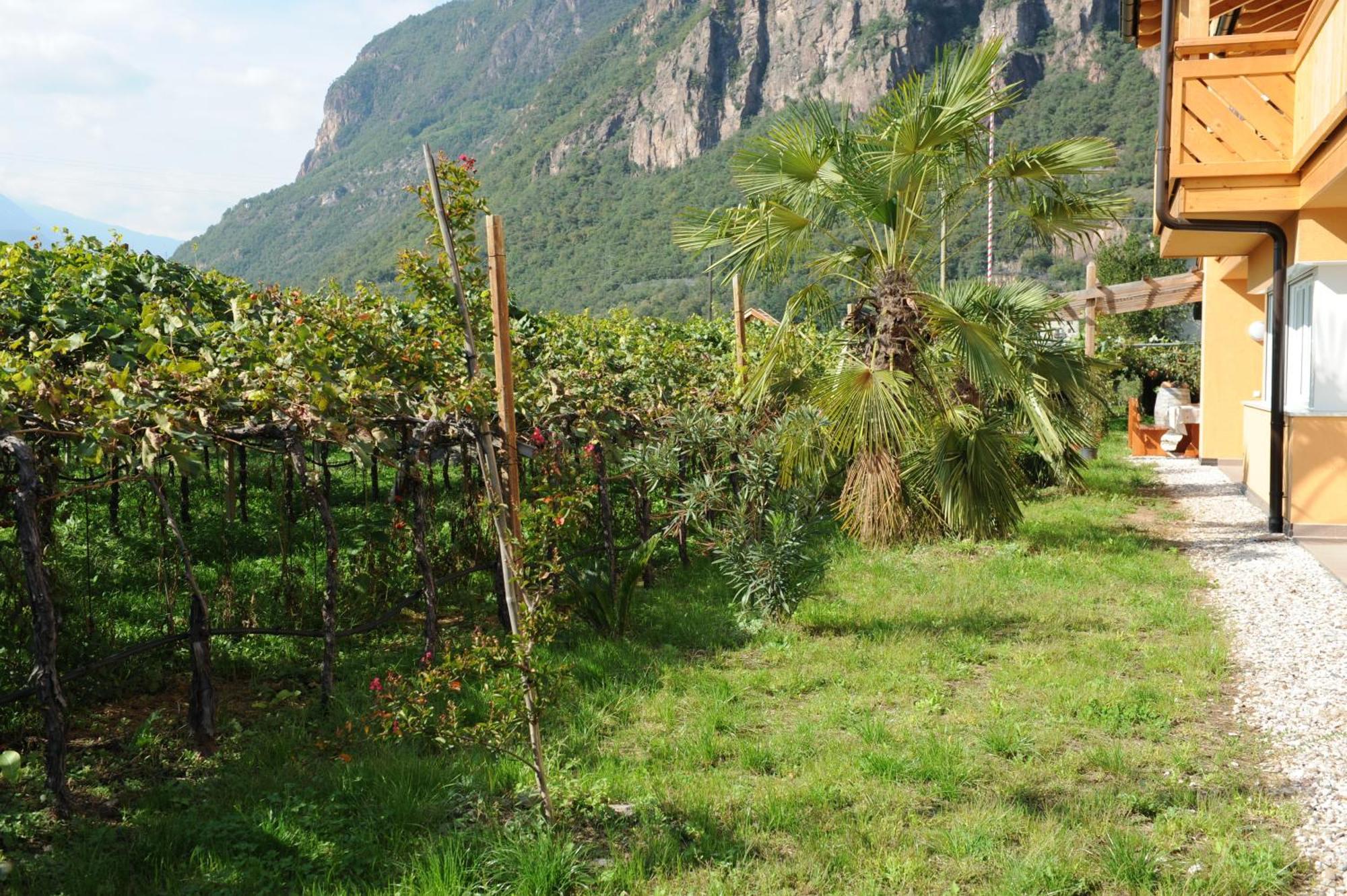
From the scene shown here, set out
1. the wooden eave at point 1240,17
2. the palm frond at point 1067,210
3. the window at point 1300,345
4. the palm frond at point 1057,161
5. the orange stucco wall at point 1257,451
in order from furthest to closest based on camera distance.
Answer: the wooden eave at point 1240,17 < the orange stucco wall at point 1257,451 < the palm frond at point 1067,210 < the window at point 1300,345 < the palm frond at point 1057,161

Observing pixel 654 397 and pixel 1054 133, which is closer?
pixel 654 397

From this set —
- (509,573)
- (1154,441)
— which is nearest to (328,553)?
(509,573)

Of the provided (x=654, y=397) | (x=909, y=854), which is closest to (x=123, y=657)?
(x=909, y=854)

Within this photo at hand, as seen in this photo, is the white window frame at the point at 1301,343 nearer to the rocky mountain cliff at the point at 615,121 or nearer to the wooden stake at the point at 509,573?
the wooden stake at the point at 509,573

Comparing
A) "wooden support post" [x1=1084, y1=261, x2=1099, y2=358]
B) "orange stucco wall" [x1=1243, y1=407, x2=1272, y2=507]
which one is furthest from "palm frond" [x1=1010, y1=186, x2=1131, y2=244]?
"wooden support post" [x1=1084, y1=261, x2=1099, y2=358]

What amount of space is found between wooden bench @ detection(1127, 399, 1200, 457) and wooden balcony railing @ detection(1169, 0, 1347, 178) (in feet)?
28.8

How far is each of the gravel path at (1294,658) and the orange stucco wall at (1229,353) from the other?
13.8 feet

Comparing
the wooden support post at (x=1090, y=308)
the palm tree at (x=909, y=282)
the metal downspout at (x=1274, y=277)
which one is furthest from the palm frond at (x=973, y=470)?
the wooden support post at (x=1090, y=308)

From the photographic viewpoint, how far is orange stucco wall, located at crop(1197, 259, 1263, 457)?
13438mm

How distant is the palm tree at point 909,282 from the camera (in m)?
8.07

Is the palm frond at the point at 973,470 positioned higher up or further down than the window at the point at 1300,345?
further down

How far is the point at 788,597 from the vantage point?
258 inches

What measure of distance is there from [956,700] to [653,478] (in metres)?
2.73

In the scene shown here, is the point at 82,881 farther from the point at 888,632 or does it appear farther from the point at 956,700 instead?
the point at 888,632
